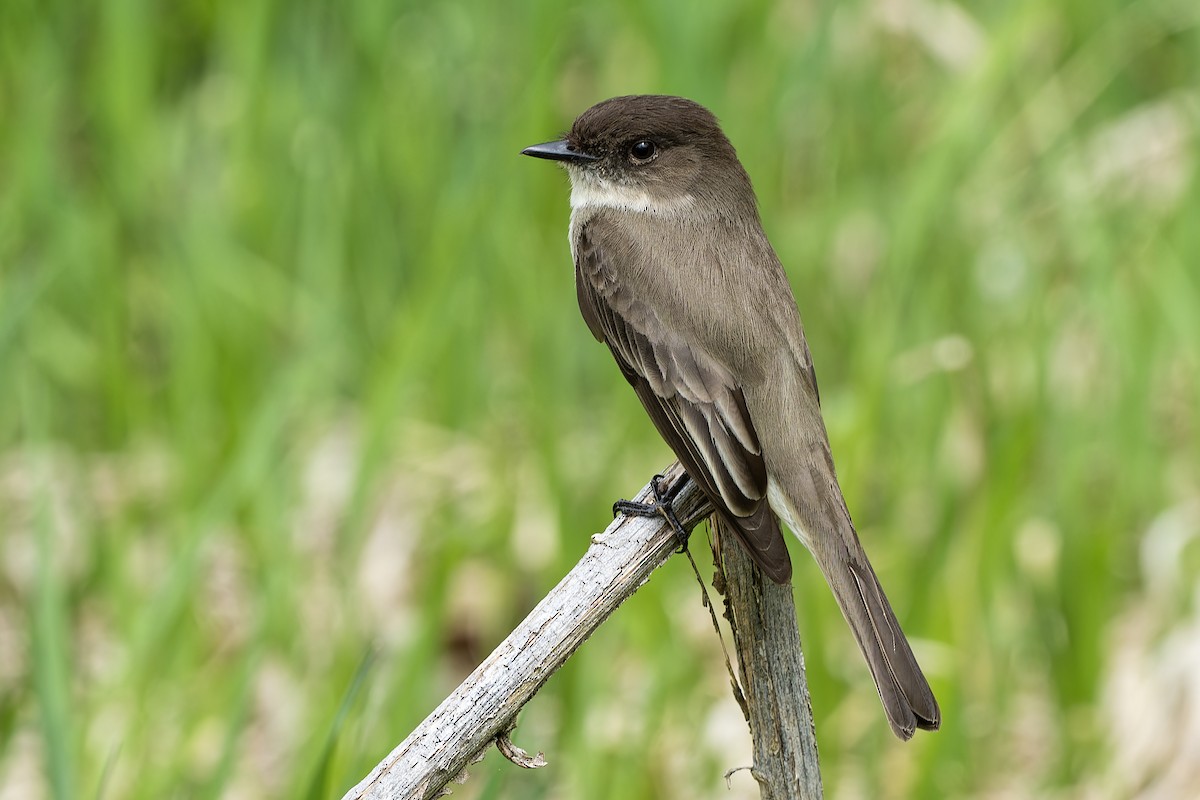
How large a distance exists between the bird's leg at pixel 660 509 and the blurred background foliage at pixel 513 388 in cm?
78

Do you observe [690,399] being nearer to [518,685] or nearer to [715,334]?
[715,334]

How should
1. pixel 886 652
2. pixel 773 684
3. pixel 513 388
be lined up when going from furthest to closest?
pixel 513 388, pixel 886 652, pixel 773 684

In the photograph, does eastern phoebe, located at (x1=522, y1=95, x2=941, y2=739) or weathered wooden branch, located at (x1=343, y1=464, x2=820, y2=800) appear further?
eastern phoebe, located at (x1=522, y1=95, x2=941, y2=739)

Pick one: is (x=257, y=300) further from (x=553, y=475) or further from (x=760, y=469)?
(x=760, y=469)

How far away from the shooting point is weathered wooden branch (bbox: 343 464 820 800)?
2164mm

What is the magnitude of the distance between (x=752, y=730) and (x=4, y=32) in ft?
15.5

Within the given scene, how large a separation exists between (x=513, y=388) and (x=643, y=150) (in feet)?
5.14

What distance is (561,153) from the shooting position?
425 cm

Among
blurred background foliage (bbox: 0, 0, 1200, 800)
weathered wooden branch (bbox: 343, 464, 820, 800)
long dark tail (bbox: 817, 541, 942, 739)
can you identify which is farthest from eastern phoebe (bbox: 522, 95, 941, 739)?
blurred background foliage (bbox: 0, 0, 1200, 800)

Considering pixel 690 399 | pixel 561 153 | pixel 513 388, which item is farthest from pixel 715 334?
pixel 513 388

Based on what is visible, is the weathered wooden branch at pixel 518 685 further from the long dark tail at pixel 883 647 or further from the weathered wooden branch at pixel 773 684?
the long dark tail at pixel 883 647

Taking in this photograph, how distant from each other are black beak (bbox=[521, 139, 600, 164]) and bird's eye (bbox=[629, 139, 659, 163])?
9cm

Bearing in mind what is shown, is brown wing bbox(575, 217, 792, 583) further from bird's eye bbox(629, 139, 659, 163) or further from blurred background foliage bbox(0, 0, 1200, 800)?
blurred background foliage bbox(0, 0, 1200, 800)

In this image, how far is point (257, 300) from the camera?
5.76 metres
